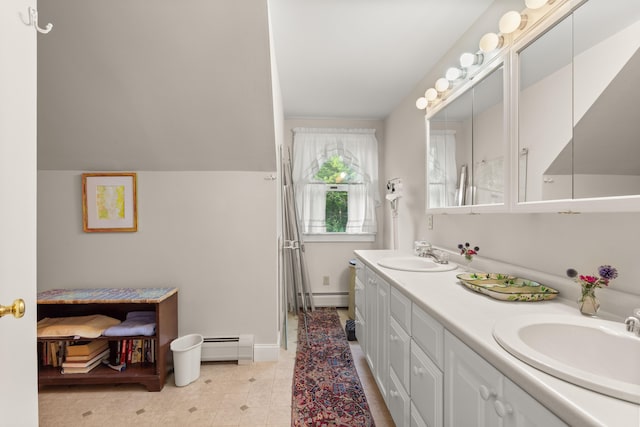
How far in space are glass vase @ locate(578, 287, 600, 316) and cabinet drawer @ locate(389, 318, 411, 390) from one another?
639 millimetres

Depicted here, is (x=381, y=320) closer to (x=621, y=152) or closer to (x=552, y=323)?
(x=552, y=323)

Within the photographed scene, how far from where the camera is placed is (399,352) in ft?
4.82

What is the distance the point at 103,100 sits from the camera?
1.95m

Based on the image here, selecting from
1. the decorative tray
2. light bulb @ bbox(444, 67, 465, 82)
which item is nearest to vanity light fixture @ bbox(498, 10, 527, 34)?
light bulb @ bbox(444, 67, 465, 82)

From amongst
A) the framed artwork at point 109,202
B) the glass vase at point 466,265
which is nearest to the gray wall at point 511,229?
the glass vase at point 466,265

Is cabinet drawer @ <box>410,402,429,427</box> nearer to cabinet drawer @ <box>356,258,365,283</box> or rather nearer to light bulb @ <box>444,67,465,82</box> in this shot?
cabinet drawer @ <box>356,258,365,283</box>

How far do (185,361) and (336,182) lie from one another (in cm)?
248

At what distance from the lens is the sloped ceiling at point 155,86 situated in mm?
1594

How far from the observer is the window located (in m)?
3.63

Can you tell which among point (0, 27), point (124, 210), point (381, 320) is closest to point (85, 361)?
point (124, 210)

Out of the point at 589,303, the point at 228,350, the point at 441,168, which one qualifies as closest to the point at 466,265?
Answer: the point at 441,168

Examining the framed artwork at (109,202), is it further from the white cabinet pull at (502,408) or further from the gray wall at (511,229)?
the white cabinet pull at (502,408)

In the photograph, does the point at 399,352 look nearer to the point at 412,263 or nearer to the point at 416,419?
the point at 416,419

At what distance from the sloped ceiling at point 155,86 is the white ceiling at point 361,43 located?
1.15ft
